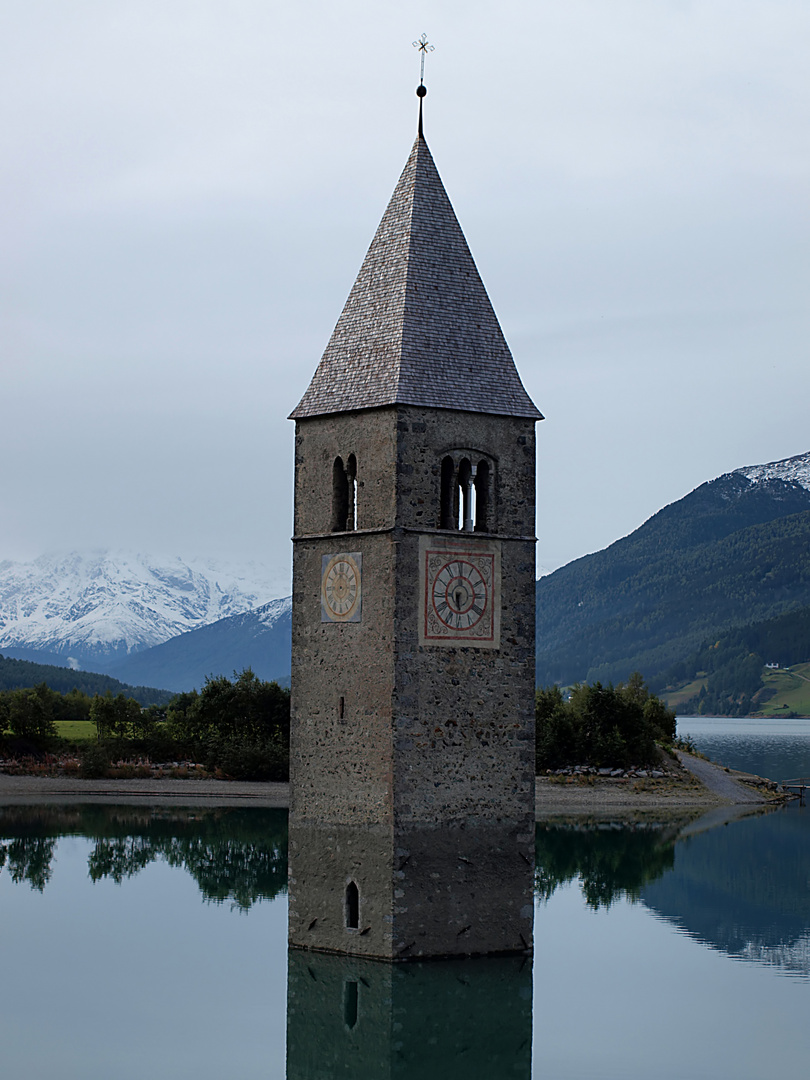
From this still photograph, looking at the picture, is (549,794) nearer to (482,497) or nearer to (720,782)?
(720,782)

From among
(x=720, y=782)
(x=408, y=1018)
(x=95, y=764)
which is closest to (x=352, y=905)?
(x=408, y=1018)

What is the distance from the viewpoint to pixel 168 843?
59062 mm

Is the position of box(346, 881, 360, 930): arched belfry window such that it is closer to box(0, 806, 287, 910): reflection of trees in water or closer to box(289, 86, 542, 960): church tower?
box(289, 86, 542, 960): church tower

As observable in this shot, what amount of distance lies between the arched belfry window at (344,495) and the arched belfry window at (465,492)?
6.82 feet

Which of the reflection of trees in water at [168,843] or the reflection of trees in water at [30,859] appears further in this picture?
the reflection of trees in water at [168,843]

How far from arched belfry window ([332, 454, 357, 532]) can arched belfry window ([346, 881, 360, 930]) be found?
793 cm

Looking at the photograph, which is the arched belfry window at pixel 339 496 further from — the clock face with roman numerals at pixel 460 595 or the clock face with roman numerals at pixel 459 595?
the clock face with roman numerals at pixel 459 595

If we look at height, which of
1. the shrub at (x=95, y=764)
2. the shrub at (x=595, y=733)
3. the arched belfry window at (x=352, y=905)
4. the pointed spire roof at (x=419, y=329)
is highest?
the pointed spire roof at (x=419, y=329)

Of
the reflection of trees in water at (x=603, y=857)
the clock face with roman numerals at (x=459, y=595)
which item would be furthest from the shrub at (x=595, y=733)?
the clock face with roman numerals at (x=459, y=595)

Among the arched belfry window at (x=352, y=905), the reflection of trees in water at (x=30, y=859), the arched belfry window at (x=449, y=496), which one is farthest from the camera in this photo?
the reflection of trees in water at (x=30, y=859)

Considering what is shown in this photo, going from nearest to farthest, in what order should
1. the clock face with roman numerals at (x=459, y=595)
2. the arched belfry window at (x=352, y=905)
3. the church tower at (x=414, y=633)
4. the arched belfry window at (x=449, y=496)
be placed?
the church tower at (x=414, y=633), the arched belfry window at (x=352, y=905), the clock face with roman numerals at (x=459, y=595), the arched belfry window at (x=449, y=496)

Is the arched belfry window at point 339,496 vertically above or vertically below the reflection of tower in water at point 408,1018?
above

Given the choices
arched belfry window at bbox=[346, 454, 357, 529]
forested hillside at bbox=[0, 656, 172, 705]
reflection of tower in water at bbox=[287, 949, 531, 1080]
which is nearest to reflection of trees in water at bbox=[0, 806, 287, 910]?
reflection of tower in water at bbox=[287, 949, 531, 1080]

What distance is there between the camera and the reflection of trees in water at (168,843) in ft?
163
